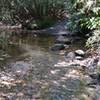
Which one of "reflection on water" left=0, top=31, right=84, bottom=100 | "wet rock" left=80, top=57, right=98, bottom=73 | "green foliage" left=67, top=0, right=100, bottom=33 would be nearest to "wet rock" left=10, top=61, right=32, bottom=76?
"reflection on water" left=0, top=31, right=84, bottom=100

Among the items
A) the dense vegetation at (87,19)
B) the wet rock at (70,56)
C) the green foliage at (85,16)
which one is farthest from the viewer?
the green foliage at (85,16)

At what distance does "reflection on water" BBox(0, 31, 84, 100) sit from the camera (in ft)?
20.6

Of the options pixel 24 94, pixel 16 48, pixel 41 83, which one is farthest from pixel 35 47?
pixel 24 94

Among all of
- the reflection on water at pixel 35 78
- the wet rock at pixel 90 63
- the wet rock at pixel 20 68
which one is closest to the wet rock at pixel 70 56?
the reflection on water at pixel 35 78

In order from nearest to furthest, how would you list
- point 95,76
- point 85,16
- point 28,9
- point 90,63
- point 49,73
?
point 95,76, point 49,73, point 90,63, point 85,16, point 28,9

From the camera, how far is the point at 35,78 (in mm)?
7391

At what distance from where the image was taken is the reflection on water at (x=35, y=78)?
6.29 metres

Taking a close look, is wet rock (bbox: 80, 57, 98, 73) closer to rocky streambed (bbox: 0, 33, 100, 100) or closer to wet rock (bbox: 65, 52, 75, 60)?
rocky streambed (bbox: 0, 33, 100, 100)

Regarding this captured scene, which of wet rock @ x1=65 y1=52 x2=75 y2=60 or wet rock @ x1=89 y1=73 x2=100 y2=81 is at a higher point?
wet rock @ x1=89 y1=73 x2=100 y2=81

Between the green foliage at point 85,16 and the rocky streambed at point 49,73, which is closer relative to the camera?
the rocky streambed at point 49,73

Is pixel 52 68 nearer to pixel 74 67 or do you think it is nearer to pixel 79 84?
pixel 74 67

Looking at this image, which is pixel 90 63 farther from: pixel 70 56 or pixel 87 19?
pixel 87 19

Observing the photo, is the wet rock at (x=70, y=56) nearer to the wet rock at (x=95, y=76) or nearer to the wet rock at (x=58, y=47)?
the wet rock at (x=58, y=47)

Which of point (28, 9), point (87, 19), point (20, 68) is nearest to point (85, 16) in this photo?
point (87, 19)
